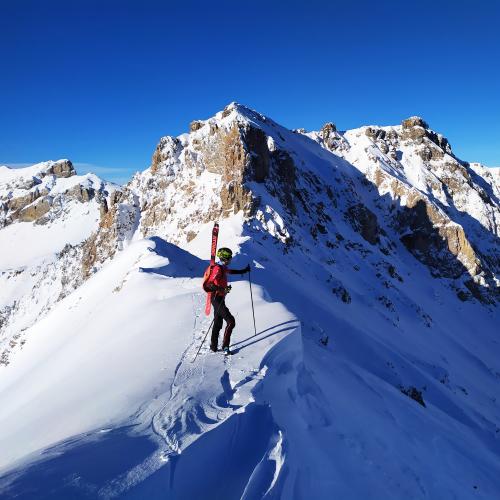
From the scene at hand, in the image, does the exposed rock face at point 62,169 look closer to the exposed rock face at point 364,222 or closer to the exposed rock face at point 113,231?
the exposed rock face at point 113,231

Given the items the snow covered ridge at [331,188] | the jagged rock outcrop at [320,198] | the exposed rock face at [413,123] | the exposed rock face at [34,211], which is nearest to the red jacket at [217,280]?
the jagged rock outcrop at [320,198]

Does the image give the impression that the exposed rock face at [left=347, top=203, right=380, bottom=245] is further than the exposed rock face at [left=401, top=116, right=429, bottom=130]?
No

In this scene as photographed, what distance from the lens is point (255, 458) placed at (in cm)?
533

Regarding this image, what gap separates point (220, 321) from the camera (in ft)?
31.4

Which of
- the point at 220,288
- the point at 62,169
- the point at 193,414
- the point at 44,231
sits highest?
the point at 62,169

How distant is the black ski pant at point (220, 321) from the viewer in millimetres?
9305

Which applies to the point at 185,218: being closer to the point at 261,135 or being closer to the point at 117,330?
the point at 261,135

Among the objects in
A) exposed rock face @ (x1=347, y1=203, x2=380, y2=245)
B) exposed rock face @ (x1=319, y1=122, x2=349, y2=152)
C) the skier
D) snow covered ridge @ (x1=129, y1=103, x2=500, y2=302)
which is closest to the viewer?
the skier

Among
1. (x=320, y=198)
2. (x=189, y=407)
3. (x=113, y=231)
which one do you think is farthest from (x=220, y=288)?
(x=320, y=198)

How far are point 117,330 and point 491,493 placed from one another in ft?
31.8

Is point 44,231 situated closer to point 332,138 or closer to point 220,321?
point 332,138

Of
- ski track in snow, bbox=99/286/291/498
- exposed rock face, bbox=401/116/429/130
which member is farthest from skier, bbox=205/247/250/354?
exposed rock face, bbox=401/116/429/130

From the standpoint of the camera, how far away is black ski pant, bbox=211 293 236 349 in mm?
9305

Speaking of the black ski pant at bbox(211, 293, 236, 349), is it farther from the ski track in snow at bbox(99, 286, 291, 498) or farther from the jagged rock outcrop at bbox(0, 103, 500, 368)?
the jagged rock outcrop at bbox(0, 103, 500, 368)
